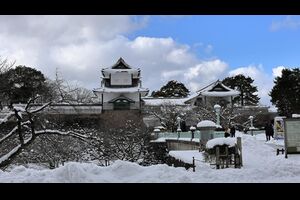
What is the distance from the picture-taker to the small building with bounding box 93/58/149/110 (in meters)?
42.7

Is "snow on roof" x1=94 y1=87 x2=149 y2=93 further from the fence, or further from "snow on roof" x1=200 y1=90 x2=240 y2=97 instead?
the fence

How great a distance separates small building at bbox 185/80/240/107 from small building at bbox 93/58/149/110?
5.75 meters

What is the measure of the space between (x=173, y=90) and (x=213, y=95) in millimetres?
14032

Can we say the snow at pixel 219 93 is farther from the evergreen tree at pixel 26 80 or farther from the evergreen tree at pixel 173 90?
the evergreen tree at pixel 26 80

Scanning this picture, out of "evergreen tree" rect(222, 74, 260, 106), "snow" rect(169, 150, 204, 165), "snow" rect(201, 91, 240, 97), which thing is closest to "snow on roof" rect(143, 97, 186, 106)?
"snow" rect(201, 91, 240, 97)

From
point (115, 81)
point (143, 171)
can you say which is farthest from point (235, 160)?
point (115, 81)

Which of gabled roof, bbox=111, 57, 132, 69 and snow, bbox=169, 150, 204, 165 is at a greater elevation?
gabled roof, bbox=111, 57, 132, 69

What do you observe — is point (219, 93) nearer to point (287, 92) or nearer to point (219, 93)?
point (219, 93)

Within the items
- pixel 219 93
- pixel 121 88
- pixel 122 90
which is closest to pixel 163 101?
pixel 122 90

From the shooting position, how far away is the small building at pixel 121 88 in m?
42.7

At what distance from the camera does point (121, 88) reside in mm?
44688

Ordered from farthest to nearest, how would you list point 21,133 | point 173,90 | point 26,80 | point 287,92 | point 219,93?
point 173,90, point 219,93, point 287,92, point 26,80, point 21,133
